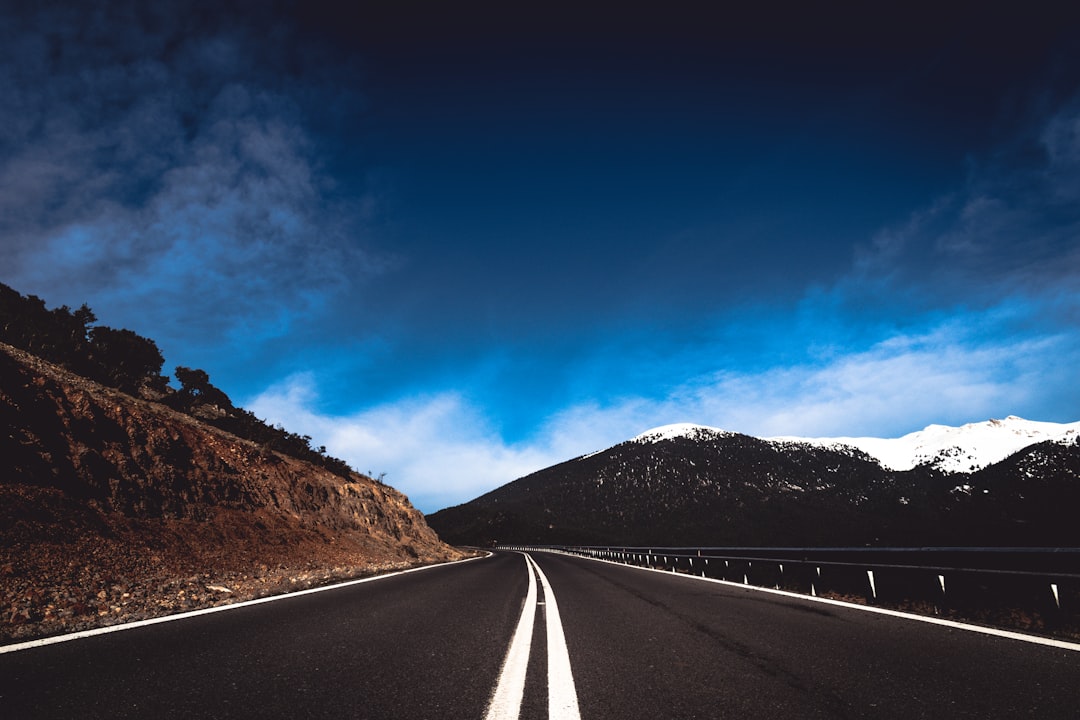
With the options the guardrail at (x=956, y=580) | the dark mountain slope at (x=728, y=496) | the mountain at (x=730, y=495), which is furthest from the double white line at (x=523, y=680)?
the dark mountain slope at (x=728, y=496)

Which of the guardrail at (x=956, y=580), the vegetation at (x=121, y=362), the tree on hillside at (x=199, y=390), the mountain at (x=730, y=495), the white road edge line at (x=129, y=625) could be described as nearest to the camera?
the white road edge line at (x=129, y=625)

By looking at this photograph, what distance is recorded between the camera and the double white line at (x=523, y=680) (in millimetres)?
2869

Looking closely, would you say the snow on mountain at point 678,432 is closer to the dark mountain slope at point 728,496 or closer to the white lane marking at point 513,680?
the dark mountain slope at point 728,496

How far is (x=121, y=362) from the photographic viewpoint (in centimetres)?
2089

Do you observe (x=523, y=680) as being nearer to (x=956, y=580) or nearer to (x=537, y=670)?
(x=537, y=670)

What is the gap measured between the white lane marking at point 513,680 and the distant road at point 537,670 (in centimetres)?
2

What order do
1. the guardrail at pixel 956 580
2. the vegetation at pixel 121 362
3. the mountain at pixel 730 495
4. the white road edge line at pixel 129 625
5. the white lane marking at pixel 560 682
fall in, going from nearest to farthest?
the white lane marking at pixel 560 682, the white road edge line at pixel 129 625, the guardrail at pixel 956 580, the vegetation at pixel 121 362, the mountain at pixel 730 495

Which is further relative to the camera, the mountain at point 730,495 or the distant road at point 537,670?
the mountain at point 730,495

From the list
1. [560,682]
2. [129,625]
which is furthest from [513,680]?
[129,625]

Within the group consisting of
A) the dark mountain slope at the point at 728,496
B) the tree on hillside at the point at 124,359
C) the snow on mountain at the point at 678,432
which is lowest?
the dark mountain slope at the point at 728,496

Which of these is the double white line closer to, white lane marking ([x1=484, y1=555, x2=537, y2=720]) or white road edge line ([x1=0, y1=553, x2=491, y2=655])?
white lane marking ([x1=484, y1=555, x2=537, y2=720])

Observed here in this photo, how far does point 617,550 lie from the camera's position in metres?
34.6

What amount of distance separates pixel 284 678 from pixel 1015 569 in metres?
7.74

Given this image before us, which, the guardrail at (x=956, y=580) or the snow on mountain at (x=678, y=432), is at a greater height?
the snow on mountain at (x=678, y=432)
